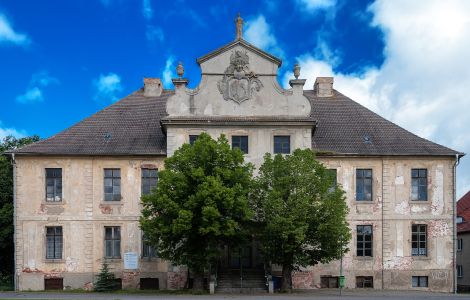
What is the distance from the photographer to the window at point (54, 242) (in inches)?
1277

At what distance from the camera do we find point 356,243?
3306 cm

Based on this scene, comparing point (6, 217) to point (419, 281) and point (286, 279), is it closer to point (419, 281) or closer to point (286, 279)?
point (286, 279)

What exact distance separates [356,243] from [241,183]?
934 cm

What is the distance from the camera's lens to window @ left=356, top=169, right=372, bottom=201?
33438 millimetres

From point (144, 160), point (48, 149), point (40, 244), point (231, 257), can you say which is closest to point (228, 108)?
point (144, 160)

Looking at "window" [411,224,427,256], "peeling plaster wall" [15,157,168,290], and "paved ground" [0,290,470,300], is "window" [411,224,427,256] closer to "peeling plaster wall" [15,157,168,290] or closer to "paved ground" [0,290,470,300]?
"paved ground" [0,290,470,300]

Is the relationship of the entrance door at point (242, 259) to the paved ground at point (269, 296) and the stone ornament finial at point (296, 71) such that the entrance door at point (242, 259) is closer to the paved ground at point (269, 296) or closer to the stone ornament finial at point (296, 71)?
the paved ground at point (269, 296)

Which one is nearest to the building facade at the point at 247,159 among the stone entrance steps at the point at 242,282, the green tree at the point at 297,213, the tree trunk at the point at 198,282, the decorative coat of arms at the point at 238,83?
the decorative coat of arms at the point at 238,83

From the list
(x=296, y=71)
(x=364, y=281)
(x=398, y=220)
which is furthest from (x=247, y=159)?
(x=364, y=281)

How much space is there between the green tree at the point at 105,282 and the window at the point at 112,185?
13.1ft

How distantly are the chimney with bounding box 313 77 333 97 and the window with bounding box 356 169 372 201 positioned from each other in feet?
20.6

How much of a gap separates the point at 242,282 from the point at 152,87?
14118 millimetres

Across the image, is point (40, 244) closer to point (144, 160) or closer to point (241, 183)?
point (144, 160)

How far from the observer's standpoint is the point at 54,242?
1281 inches
